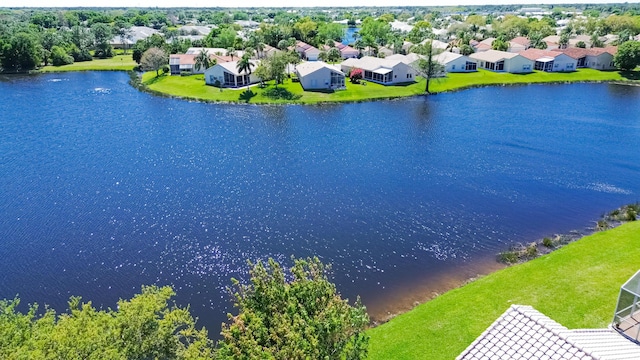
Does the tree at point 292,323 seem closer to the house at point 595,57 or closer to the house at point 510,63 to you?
the house at point 510,63

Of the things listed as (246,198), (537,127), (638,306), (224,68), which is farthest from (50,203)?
(537,127)

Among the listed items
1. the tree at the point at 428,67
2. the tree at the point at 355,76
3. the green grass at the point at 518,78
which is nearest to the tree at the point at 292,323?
the tree at the point at 428,67

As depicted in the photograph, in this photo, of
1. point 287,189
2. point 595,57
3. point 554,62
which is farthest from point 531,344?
point 595,57

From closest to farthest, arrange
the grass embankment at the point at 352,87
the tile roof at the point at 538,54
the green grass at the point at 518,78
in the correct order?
the grass embankment at the point at 352,87 → the green grass at the point at 518,78 → the tile roof at the point at 538,54

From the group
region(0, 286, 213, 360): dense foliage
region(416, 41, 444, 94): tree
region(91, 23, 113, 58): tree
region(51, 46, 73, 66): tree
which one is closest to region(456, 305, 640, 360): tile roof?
region(0, 286, 213, 360): dense foliage

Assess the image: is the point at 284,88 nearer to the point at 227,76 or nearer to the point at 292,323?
the point at 227,76

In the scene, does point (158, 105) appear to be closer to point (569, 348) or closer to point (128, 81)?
point (128, 81)
